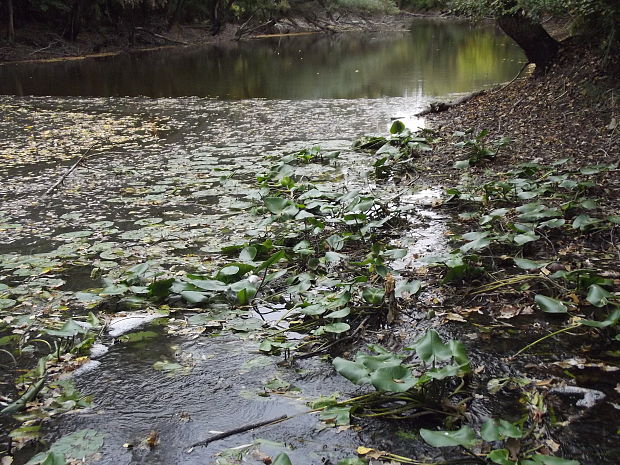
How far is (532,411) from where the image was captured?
2.18 meters

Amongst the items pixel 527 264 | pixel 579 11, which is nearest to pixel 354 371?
pixel 527 264

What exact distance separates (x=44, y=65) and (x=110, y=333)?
2180 cm

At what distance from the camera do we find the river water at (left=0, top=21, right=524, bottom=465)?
241 centimetres

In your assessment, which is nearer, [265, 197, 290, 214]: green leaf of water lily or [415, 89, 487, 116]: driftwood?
[265, 197, 290, 214]: green leaf of water lily

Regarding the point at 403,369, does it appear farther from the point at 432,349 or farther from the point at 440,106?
the point at 440,106

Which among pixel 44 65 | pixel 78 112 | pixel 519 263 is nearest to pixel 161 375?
pixel 519 263

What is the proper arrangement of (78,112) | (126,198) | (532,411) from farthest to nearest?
(78,112), (126,198), (532,411)

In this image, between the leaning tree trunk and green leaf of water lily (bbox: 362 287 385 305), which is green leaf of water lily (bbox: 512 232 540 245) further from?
the leaning tree trunk

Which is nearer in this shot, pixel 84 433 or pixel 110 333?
pixel 84 433

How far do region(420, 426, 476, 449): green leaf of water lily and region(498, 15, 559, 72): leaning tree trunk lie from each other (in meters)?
7.87

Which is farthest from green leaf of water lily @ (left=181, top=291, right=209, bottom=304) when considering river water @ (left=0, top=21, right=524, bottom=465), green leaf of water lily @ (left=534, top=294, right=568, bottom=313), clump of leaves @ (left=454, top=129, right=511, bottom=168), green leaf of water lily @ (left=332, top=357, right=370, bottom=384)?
clump of leaves @ (left=454, top=129, right=511, bottom=168)

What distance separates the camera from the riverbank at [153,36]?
24641mm

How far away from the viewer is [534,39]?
28.4 ft

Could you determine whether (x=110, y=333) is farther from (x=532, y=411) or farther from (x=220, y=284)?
(x=532, y=411)
